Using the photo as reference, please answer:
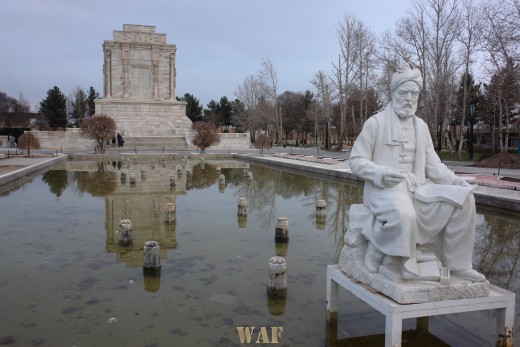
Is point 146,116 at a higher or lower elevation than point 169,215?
higher

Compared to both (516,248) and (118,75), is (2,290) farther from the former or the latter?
(118,75)

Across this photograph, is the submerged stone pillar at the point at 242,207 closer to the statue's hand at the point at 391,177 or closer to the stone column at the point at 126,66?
the statue's hand at the point at 391,177

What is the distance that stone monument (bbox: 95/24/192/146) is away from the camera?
165 feet

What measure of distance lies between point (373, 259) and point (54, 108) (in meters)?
69.2

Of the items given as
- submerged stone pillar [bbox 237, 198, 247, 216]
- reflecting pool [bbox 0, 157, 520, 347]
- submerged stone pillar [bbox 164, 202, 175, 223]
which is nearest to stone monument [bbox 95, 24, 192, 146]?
reflecting pool [bbox 0, 157, 520, 347]

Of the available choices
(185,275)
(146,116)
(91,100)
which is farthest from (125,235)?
(91,100)

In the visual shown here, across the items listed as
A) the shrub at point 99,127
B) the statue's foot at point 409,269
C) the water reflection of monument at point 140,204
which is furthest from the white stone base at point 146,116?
the statue's foot at point 409,269

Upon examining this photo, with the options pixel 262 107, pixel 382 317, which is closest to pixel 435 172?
pixel 382 317

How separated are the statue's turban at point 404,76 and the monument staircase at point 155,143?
134 feet

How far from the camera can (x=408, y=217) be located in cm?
416

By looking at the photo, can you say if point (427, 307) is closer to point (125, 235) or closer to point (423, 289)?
point (423, 289)

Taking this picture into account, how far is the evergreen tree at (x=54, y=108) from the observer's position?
65375 mm

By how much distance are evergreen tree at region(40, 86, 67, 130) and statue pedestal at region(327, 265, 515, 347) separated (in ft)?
225

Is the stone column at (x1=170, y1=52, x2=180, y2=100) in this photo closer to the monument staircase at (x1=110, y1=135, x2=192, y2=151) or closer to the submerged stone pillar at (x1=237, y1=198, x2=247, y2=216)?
the monument staircase at (x1=110, y1=135, x2=192, y2=151)
